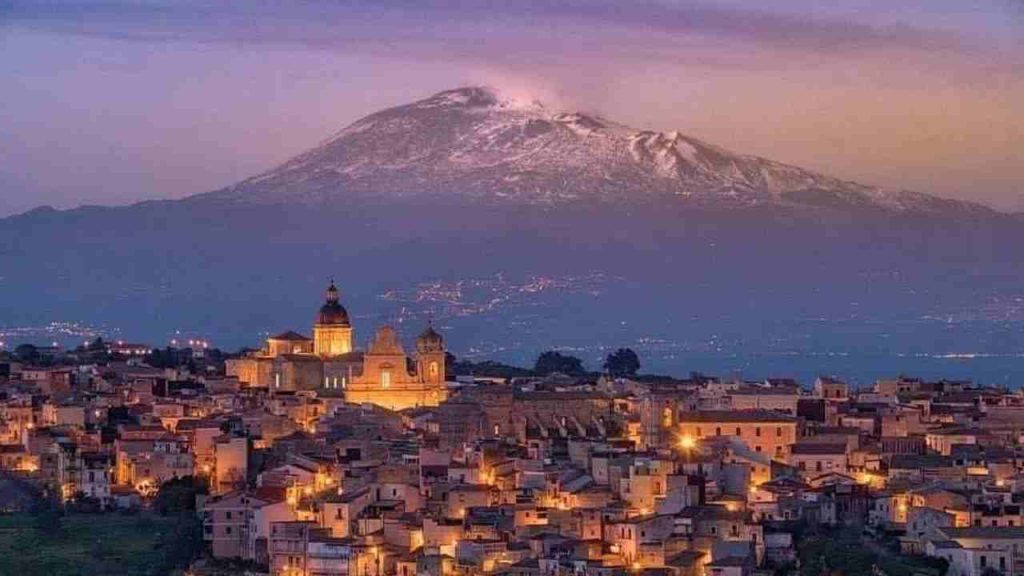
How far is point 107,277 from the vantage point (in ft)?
424

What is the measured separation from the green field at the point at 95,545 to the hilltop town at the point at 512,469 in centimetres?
20

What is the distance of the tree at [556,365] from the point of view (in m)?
75.9

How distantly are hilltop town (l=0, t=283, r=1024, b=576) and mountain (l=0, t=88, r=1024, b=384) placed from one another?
35.2 metres

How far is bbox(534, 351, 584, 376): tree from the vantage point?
75.9 m

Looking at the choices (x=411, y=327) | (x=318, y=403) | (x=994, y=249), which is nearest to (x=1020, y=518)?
(x=318, y=403)

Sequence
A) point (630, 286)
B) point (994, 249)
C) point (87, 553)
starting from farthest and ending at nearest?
point (994, 249)
point (630, 286)
point (87, 553)

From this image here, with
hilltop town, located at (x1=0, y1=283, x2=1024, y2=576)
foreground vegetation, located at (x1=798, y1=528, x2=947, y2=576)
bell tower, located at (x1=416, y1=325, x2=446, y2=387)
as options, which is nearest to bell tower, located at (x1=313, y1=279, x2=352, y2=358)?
hilltop town, located at (x1=0, y1=283, x2=1024, y2=576)

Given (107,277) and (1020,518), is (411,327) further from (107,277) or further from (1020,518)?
(1020,518)

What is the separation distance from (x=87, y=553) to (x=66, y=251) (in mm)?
87136

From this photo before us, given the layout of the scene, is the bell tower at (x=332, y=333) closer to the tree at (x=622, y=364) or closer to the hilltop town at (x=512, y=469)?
the hilltop town at (x=512, y=469)

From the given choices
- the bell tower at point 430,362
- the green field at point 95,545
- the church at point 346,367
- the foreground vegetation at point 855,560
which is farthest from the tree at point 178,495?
the bell tower at point 430,362

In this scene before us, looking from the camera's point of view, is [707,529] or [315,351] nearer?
[707,529]

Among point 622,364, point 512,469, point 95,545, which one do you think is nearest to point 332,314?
point 622,364

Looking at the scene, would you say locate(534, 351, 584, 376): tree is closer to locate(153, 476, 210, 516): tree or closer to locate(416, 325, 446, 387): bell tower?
locate(416, 325, 446, 387): bell tower
